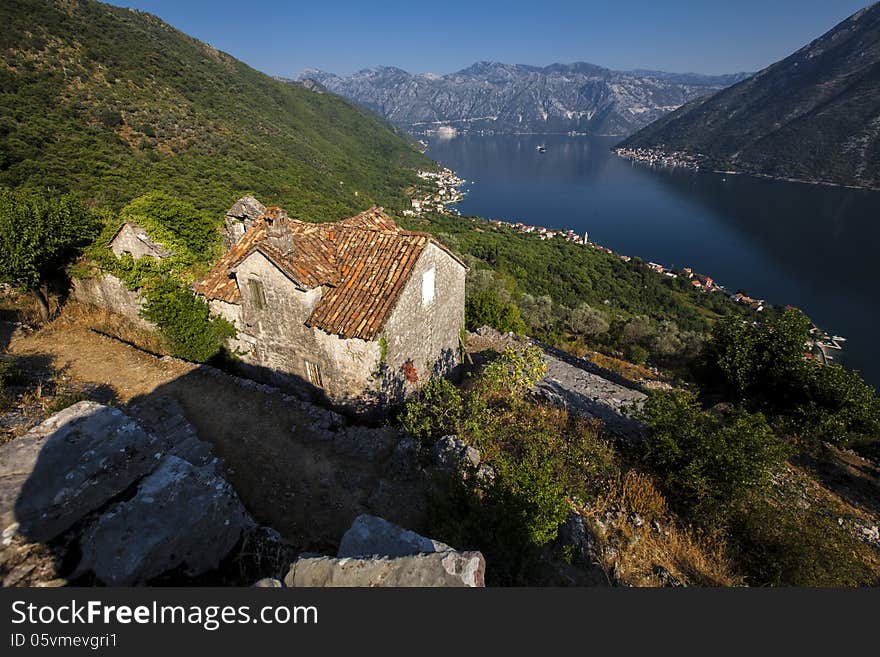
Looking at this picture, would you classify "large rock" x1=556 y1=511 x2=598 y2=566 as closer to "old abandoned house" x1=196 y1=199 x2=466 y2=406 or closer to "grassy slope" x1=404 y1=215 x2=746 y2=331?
"old abandoned house" x1=196 y1=199 x2=466 y2=406

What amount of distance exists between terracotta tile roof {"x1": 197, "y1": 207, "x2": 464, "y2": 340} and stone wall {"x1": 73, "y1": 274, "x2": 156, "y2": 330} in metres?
3.64

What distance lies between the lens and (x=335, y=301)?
13102 mm

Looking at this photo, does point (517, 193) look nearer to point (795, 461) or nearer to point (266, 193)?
point (266, 193)

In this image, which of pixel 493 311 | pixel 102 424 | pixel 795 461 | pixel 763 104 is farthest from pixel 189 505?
pixel 763 104

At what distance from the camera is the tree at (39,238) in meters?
14.8

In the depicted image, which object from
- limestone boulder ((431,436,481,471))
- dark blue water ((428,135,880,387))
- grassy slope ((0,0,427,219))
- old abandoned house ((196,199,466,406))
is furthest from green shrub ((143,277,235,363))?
dark blue water ((428,135,880,387))

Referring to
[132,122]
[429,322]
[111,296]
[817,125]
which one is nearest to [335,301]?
[429,322]

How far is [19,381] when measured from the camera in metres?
9.85

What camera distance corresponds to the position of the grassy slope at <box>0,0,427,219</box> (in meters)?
37.8

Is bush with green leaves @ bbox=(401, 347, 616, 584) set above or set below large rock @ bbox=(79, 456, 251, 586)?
below

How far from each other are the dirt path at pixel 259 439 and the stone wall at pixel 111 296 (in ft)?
5.62

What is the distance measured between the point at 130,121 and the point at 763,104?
24028 cm

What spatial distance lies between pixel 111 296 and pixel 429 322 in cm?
1367

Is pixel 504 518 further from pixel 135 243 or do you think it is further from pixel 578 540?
pixel 135 243
